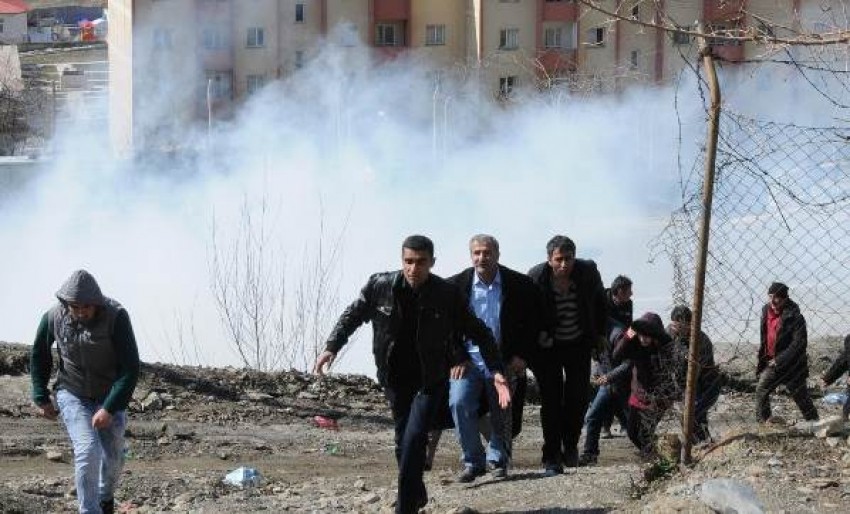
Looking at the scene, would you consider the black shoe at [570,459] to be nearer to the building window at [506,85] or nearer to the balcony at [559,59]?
the building window at [506,85]

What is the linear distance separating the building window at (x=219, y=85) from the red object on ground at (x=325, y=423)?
39.2m

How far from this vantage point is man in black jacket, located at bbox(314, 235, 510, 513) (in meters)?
7.80

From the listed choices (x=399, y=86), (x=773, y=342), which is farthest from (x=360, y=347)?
(x=399, y=86)

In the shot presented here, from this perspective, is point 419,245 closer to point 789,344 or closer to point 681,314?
point 681,314

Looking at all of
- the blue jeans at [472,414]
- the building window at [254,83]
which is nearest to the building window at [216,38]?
the building window at [254,83]

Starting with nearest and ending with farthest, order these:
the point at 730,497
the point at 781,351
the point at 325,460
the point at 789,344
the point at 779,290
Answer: the point at 730,497
the point at 325,460
the point at 779,290
the point at 789,344
the point at 781,351

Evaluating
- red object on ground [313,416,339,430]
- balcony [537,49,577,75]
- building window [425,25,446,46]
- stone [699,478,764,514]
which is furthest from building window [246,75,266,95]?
stone [699,478,764,514]

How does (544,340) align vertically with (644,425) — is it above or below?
above

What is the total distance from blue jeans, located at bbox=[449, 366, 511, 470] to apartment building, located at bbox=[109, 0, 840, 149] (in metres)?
40.9

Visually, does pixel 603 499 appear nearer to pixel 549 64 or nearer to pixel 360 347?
pixel 360 347

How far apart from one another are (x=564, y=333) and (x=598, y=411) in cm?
182

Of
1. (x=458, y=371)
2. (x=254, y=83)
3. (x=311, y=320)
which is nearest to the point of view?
(x=458, y=371)

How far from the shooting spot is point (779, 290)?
483 inches

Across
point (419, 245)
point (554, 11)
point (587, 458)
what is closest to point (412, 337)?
point (419, 245)
